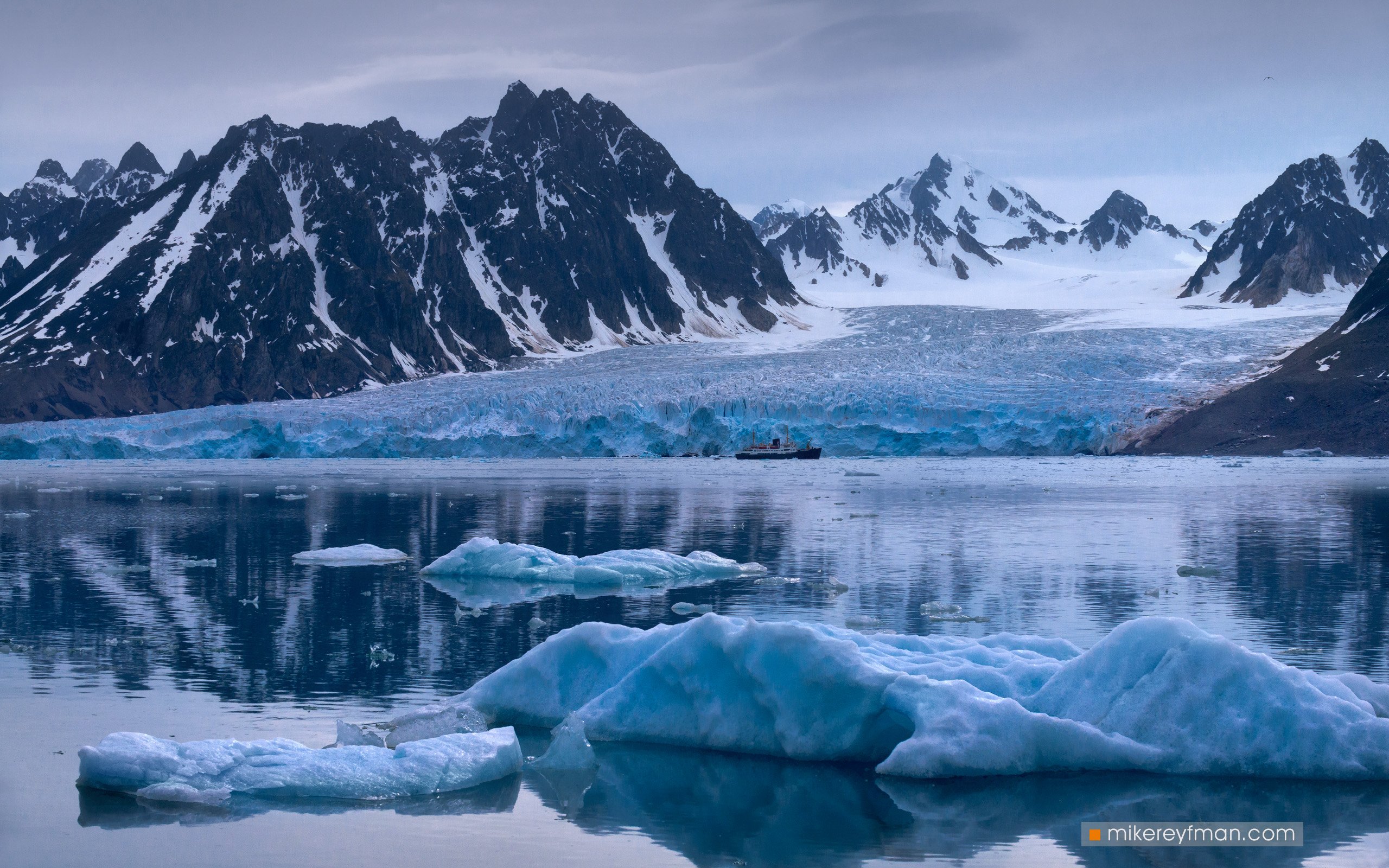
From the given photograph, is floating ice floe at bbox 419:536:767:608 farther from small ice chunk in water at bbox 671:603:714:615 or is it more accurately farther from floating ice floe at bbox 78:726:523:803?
floating ice floe at bbox 78:726:523:803

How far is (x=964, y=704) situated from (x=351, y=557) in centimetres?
1514

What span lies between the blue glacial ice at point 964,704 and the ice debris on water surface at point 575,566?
8328 millimetres

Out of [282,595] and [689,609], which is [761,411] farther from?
[689,609]

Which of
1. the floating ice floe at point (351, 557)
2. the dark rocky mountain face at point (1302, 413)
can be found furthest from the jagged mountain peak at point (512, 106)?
the floating ice floe at point (351, 557)

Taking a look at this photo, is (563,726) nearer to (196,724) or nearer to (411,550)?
(196,724)

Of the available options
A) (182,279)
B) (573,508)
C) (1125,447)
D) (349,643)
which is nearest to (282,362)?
(182,279)

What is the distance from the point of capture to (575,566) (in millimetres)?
20047

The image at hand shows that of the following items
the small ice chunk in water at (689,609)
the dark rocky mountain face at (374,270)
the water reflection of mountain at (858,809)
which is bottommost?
the small ice chunk in water at (689,609)

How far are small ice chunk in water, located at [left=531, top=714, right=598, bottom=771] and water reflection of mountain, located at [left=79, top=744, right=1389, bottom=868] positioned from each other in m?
0.12

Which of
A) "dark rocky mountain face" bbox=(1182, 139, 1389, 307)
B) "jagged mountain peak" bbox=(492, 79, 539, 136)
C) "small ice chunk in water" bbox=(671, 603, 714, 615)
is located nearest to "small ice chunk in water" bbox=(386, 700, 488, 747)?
"small ice chunk in water" bbox=(671, 603, 714, 615)

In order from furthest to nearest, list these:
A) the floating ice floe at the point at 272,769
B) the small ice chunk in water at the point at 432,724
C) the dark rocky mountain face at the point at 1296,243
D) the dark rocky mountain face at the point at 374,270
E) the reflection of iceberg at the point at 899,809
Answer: the dark rocky mountain face at the point at 1296,243, the dark rocky mountain face at the point at 374,270, the small ice chunk in water at the point at 432,724, the floating ice floe at the point at 272,769, the reflection of iceberg at the point at 899,809

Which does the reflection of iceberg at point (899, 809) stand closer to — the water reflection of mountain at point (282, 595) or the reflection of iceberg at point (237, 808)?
the reflection of iceberg at point (237, 808)

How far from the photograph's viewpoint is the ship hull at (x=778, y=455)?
68188mm

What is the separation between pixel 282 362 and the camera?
123 m
